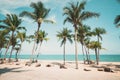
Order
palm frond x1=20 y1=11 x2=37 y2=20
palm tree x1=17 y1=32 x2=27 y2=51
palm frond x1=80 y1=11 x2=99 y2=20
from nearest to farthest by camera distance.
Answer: palm frond x1=80 y1=11 x2=99 y2=20
palm frond x1=20 y1=11 x2=37 y2=20
palm tree x1=17 y1=32 x2=27 y2=51

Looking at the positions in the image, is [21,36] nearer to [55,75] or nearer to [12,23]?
[12,23]

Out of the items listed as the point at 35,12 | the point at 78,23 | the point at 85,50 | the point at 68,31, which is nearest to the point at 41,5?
the point at 35,12

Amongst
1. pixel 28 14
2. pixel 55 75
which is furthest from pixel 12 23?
pixel 55 75

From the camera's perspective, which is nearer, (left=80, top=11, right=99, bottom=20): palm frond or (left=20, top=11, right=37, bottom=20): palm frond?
(left=80, top=11, right=99, bottom=20): palm frond

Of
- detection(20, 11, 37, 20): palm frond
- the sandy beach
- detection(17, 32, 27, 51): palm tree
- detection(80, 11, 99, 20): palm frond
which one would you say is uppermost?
detection(20, 11, 37, 20): palm frond

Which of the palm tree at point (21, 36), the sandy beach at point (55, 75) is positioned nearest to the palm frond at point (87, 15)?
the sandy beach at point (55, 75)

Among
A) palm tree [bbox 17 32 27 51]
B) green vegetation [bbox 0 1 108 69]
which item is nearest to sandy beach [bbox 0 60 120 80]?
green vegetation [bbox 0 1 108 69]

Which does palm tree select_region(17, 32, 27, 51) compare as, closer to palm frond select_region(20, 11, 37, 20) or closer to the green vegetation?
the green vegetation

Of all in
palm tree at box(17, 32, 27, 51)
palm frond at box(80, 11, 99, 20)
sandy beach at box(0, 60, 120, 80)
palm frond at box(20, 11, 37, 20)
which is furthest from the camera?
palm tree at box(17, 32, 27, 51)

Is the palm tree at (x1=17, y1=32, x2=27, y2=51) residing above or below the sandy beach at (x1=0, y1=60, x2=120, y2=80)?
above

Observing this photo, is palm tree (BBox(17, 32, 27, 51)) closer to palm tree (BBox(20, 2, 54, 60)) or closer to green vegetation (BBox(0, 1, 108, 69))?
green vegetation (BBox(0, 1, 108, 69))

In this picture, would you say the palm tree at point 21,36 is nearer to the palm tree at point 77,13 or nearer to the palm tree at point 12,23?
the palm tree at point 12,23

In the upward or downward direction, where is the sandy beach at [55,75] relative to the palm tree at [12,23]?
downward

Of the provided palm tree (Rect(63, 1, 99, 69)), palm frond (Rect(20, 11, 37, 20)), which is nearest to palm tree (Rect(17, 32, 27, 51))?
palm frond (Rect(20, 11, 37, 20))
